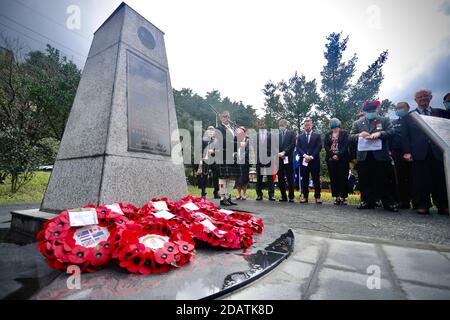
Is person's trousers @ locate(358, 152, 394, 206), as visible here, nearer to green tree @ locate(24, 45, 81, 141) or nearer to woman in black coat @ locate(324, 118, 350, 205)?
woman in black coat @ locate(324, 118, 350, 205)

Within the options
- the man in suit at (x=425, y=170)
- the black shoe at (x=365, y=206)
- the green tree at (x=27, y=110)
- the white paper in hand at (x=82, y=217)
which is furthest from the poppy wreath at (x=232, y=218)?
the green tree at (x=27, y=110)

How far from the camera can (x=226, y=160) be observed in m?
5.44

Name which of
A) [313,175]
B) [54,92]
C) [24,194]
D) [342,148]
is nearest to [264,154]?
[313,175]

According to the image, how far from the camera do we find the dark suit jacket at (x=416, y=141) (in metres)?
4.39

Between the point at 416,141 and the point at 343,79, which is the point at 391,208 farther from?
the point at 343,79

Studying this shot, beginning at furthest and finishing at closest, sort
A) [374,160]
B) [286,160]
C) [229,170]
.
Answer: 1. [286,160]
2. [229,170]
3. [374,160]

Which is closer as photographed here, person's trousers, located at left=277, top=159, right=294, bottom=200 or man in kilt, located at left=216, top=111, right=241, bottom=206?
man in kilt, located at left=216, top=111, right=241, bottom=206

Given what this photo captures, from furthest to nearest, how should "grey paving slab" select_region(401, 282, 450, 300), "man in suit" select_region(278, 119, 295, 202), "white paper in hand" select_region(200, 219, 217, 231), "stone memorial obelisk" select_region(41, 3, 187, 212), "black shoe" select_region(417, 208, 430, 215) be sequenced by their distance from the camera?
"man in suit" select_region(278, 119, 295, 202), "black shoe" select_region(417, 208, 430, 215), "stone memorial obelisk" select_region(41, 3, 187, 212), "white paper in hand" select_region(200, 219, 217, 231), "grey paving slab" select_region(401, 282, 450, 300)

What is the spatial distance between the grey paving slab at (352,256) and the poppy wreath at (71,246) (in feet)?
5.59

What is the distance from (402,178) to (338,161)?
4.37ft

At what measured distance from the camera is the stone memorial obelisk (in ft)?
9.04

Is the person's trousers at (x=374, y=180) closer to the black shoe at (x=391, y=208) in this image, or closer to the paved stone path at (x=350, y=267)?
the black shoe at (x=391, y=208)

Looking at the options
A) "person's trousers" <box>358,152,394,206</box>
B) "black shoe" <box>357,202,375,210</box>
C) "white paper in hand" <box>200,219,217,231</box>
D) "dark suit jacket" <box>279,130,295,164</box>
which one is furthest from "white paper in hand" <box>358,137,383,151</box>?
"white paper in hand" <box>200,219,217,231</box>

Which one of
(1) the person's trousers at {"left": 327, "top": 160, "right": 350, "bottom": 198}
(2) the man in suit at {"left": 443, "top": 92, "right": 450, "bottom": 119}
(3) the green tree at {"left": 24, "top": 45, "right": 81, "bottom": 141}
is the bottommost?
(1) the person's trousers at {"left": 327, "top": 160, "right": 350, "bottom": 198}
